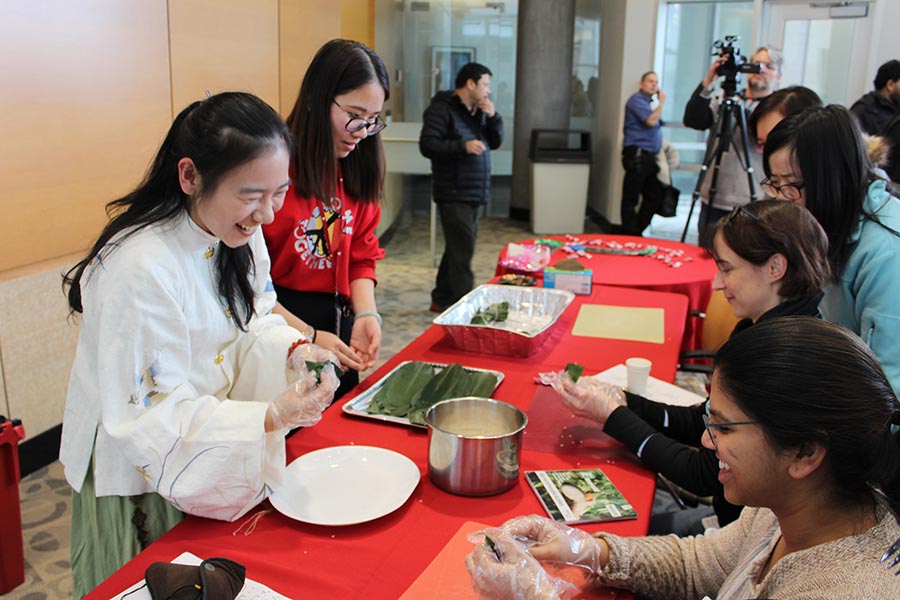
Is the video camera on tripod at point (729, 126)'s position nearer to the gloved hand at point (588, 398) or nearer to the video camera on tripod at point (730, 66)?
the video camera on tripod at point (730, 66)

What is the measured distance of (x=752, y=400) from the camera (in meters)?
0.97

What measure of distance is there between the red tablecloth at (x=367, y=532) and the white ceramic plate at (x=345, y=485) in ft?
0.07

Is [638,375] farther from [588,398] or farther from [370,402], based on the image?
[370,402]

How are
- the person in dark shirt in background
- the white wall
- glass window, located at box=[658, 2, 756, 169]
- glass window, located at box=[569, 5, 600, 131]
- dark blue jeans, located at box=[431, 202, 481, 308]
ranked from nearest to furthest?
dark blue jeans, located at box=[431, 202, 481, 308]
the white wall
the person in dark shirt in background
glass window, located at box=[658, 2, 756, 169]
glass window, located at box=[569, 5, 600, 131]

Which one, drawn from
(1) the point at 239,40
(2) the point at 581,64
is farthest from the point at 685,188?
(1) the point at 239,40

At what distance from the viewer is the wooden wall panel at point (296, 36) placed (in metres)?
3.93

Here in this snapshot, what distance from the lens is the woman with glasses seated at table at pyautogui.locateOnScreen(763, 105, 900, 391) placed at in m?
1.78

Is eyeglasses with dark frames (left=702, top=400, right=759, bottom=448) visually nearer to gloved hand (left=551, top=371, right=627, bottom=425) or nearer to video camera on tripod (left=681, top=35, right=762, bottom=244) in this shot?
gloved hand (left=551, top=371, right=627, bottom=425)

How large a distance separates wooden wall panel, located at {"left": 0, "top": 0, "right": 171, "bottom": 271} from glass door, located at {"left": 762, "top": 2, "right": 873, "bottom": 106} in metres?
5.39

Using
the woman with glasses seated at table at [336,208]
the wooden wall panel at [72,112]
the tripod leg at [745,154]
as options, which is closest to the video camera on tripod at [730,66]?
the tripod leg at [745,154]

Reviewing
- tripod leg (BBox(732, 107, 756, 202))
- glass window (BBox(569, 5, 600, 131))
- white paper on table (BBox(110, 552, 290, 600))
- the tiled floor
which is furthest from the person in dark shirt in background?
white paper on table (BBox(110, 552, 290, 600))

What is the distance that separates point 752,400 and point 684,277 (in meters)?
2.18

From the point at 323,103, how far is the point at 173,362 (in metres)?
0.86

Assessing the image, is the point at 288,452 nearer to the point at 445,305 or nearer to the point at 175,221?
the point at 175,221
